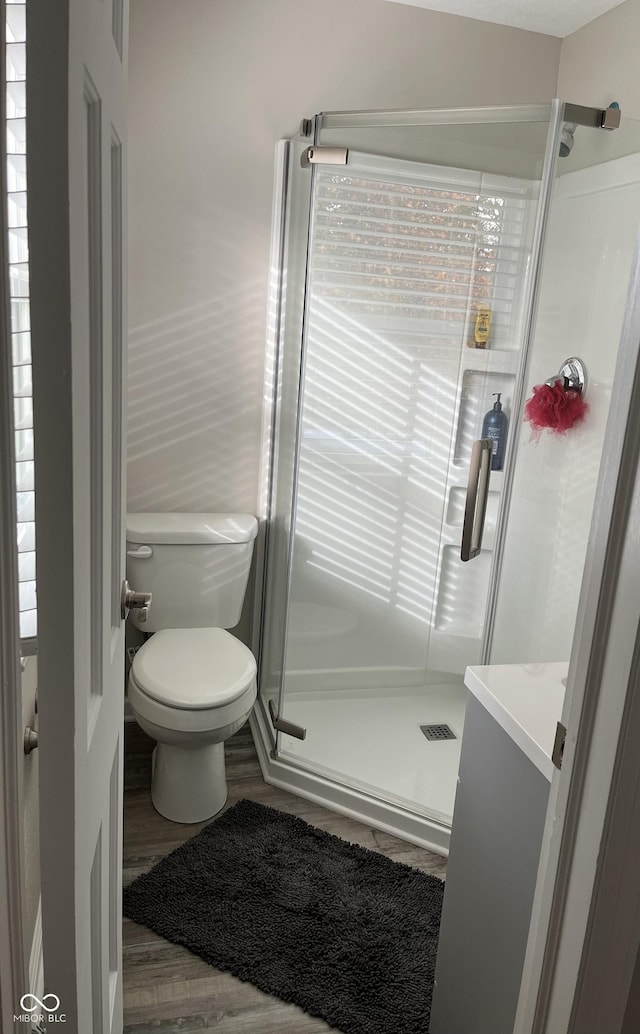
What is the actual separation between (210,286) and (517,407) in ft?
3.82

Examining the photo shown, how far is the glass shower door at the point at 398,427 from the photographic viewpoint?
2.33 meters

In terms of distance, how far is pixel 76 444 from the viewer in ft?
2.59

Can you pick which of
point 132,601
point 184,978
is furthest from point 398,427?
point 184,978

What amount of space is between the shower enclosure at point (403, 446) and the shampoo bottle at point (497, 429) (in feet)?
0.09

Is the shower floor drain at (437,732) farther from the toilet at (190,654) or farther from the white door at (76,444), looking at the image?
the white door at (76,444)

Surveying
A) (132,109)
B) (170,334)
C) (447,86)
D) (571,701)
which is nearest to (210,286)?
(170,334)

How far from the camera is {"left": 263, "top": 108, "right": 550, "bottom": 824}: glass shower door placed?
2.33 m

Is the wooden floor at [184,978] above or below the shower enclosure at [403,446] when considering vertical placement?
below

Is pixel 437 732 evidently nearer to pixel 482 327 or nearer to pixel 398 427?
pixel 398 427

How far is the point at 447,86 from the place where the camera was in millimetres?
2756

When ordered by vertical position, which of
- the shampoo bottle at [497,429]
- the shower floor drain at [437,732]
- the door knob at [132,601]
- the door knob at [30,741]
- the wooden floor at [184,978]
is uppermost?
the shampoo bottle at [497,429]

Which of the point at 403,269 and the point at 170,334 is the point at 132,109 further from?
the point at 403,269

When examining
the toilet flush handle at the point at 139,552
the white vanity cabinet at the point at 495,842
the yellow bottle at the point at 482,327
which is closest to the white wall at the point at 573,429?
the yellow bottle at the point at 482,327

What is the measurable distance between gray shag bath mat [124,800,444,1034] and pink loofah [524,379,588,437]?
1.40m
